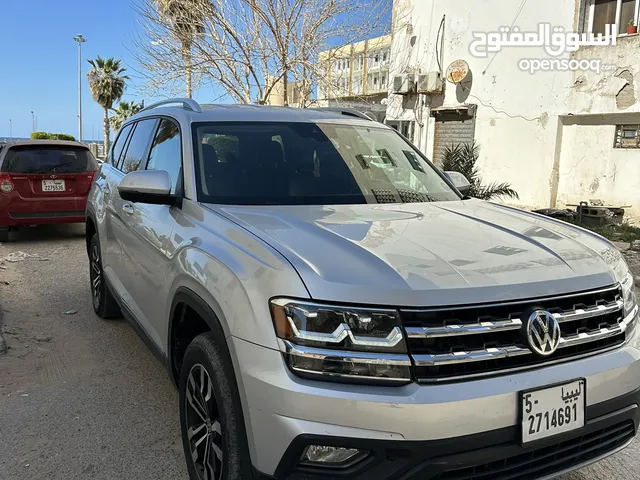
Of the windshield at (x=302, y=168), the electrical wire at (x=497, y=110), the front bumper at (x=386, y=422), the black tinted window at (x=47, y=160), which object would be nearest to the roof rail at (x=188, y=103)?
the windshield at (x=302, y=168)

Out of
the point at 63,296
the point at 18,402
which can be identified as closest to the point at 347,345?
the point at 18,402

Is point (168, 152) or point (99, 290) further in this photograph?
point (99, 290)

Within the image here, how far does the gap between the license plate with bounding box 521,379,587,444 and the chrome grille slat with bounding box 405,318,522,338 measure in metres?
0.23

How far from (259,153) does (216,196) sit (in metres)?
0.49

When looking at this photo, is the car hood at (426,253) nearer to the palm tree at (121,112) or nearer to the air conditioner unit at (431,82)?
the air conditioner unit at (431,82)

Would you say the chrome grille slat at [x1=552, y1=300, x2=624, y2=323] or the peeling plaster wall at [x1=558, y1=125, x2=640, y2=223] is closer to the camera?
the chrome grille slat at [x1=552, y1=300, x2=624, y2=323]

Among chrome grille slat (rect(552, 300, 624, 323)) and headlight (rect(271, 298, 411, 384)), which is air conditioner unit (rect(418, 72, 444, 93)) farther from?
headlight (rect(271, 298, 411, 384))

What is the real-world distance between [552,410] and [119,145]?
14.0 feet

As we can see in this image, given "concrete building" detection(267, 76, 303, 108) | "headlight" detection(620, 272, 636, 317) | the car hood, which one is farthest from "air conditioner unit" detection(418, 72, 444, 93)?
"headlight" detection(620, 272, 636, 317)

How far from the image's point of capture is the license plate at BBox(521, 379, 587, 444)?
1870mm

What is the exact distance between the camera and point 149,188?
2.76 m

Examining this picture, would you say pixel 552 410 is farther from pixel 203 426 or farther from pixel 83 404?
pixel 83 404

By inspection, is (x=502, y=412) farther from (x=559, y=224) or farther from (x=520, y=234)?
(x=559, y=224)

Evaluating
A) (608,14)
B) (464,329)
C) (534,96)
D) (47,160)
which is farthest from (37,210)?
(608,14)
